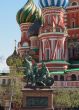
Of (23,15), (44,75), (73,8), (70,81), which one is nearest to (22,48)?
(23,15)

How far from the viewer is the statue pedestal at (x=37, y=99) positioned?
102 feet

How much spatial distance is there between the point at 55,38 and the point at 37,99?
28014mm

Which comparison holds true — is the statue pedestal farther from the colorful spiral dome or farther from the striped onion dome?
the striped onion dome

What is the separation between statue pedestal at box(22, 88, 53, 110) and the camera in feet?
102

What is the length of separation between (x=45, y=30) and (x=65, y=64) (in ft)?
18.4

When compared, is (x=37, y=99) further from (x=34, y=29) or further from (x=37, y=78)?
(x=34, y=29)

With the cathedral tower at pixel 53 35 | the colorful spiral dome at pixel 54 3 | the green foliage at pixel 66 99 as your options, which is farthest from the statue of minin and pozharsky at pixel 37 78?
the colorful spiral dome at pixel 54 3

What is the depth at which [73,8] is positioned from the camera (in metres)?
64.0

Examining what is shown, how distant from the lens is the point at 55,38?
192 ft

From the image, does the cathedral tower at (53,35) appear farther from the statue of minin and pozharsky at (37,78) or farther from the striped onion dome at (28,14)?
the statue of minin and pozharsky at (37,78)

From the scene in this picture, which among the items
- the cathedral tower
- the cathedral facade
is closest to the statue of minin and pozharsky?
the cathedral facade

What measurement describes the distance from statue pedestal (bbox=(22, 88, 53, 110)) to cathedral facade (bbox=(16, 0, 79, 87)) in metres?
20.9

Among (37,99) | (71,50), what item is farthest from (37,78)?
(71,50)

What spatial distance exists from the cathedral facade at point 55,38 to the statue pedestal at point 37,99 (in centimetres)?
2088
